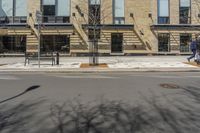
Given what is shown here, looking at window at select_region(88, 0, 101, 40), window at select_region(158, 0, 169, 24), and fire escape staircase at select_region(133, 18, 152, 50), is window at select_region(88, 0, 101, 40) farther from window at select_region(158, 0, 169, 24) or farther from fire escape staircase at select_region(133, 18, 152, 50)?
window at select_region(158, 0, 169, 24)

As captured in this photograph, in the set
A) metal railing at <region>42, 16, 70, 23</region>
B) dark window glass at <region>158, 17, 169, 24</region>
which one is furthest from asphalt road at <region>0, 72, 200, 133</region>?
dark window glass at <region>158, 17, 169, 24</region>

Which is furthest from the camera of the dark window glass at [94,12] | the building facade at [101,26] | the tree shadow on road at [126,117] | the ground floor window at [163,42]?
the ground floor window at [163,42]

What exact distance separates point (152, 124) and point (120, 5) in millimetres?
33820

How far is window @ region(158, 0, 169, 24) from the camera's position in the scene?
40.4 meters

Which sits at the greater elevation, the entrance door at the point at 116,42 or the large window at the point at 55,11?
the large window at the point at 55,11

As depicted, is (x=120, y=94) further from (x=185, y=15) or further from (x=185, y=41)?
(x=185, y=15)

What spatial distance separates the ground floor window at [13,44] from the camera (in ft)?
131

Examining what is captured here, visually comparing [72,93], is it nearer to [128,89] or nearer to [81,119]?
[128,89]

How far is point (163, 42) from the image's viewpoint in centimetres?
4022

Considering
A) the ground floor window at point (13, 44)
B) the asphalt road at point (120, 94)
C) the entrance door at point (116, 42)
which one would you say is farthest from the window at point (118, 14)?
the asphalt road at point (120, 94)

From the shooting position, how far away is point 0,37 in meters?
40.2

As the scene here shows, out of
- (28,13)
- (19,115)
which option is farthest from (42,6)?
(19,115)

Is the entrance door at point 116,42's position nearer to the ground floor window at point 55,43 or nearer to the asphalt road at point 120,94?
the ground floor window at point 55,43

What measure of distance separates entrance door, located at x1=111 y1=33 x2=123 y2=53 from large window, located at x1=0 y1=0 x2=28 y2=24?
32.9 ft
